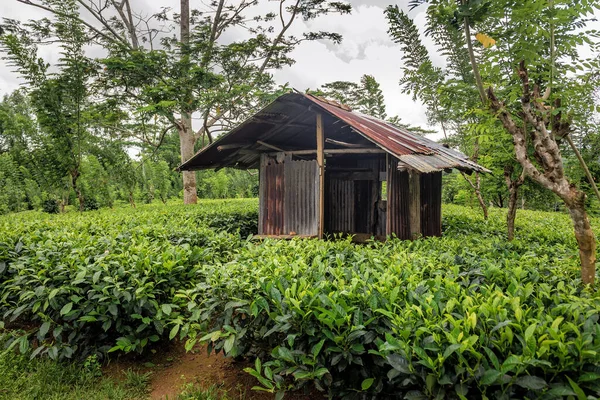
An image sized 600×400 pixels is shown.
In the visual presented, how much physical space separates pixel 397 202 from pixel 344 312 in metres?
5.48

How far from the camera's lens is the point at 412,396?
7.18ft

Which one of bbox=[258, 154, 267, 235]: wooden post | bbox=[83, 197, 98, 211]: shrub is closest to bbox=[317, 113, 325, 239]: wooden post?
bbox=[258, 154, 267, 235]: wooden post

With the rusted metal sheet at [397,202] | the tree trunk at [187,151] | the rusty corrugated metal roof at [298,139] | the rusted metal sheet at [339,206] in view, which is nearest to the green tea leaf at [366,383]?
the rusty corrugated metal roof at [298,139]

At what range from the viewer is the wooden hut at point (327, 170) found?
7.30 m

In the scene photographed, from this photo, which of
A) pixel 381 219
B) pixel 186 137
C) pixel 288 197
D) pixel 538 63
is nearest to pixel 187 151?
pixel 186 137

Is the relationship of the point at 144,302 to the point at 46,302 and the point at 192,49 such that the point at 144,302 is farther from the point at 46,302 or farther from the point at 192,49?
the point at 192,49

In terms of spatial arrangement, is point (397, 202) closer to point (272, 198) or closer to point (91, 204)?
point (272, 198)

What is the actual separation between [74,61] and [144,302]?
1042 centimetres

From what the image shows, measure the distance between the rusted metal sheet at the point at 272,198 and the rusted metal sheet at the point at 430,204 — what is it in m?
3.51

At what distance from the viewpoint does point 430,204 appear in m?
8.95

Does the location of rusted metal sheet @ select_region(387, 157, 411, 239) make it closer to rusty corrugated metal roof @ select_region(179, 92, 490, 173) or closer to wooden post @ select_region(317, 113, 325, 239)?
rusty corrugated metal roof @ select_region(179, 92, 490, 173)

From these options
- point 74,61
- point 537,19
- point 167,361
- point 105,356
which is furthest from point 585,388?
point 74,61

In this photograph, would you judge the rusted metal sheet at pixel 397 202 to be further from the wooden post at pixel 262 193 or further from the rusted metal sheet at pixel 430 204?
→ the wooden post at pixel 262 193

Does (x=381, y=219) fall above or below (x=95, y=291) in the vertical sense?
above
